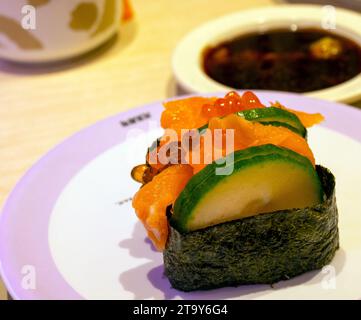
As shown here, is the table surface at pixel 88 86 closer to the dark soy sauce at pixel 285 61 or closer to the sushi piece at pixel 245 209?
the dark soy sauce at pixel 285 61

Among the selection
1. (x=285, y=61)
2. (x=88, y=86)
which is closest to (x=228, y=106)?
(x=285, y=61)

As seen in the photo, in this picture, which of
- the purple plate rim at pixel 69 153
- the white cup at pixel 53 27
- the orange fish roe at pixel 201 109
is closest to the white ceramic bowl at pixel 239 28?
the purple plate rim at pixel 69 153

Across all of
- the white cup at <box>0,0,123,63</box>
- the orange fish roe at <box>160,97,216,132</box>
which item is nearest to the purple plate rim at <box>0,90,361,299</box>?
the orange fish roe at <box>160,97,216,132</box>

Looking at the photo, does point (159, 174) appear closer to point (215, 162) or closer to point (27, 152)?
point (215, 162)

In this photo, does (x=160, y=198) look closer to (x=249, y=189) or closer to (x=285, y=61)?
(x=249, y=189)

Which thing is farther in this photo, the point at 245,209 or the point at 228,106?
the point at 228,106

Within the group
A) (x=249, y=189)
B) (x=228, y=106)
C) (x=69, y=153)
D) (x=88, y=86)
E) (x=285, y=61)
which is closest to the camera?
(x=249, y=189)
